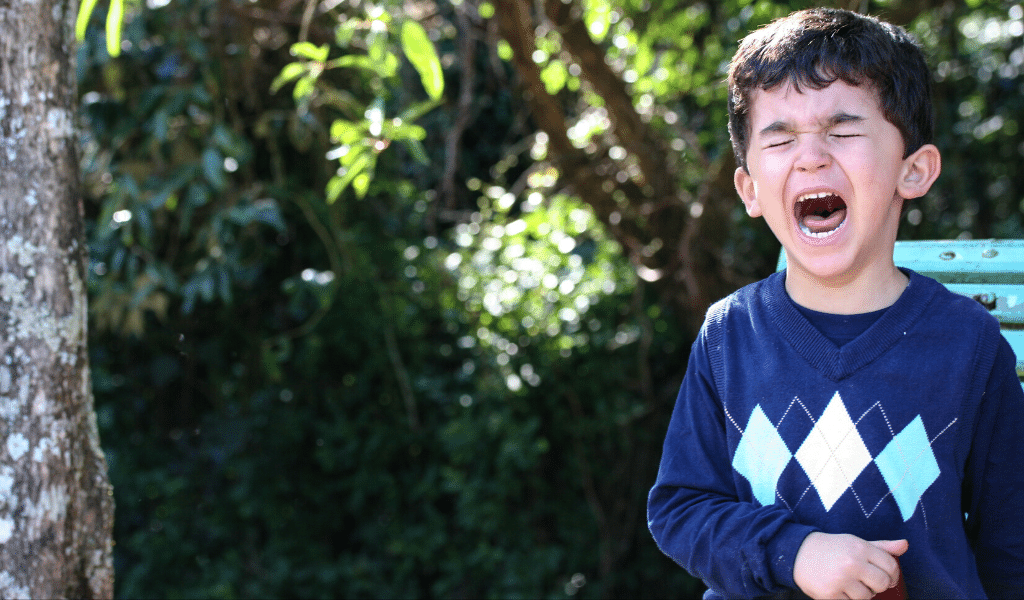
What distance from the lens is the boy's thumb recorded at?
3.46ft

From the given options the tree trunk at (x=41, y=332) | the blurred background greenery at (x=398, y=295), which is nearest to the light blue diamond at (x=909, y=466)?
the tree trunk at (x=41, y=332)

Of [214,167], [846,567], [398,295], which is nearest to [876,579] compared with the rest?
[846,567]

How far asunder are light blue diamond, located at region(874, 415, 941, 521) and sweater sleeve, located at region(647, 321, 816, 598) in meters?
0.14

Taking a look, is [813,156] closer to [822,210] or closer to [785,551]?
[822,210]

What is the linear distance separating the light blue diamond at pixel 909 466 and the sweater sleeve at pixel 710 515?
135 mm

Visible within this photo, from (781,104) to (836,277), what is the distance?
24 centimetres

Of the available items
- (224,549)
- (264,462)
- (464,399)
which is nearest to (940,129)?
(464,399)

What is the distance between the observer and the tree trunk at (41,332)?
161 centimetres

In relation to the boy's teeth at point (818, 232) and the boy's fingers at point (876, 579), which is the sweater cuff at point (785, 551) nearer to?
the boy's fingers at point (876, 579)

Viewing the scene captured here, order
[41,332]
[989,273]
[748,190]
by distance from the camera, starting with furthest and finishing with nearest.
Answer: [41,332]
[989,273]
[748,190]

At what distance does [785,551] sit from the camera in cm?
108

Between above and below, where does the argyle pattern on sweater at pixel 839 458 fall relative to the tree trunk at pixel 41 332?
below

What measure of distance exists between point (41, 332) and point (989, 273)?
1.62m

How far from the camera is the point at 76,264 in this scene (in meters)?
1.72
